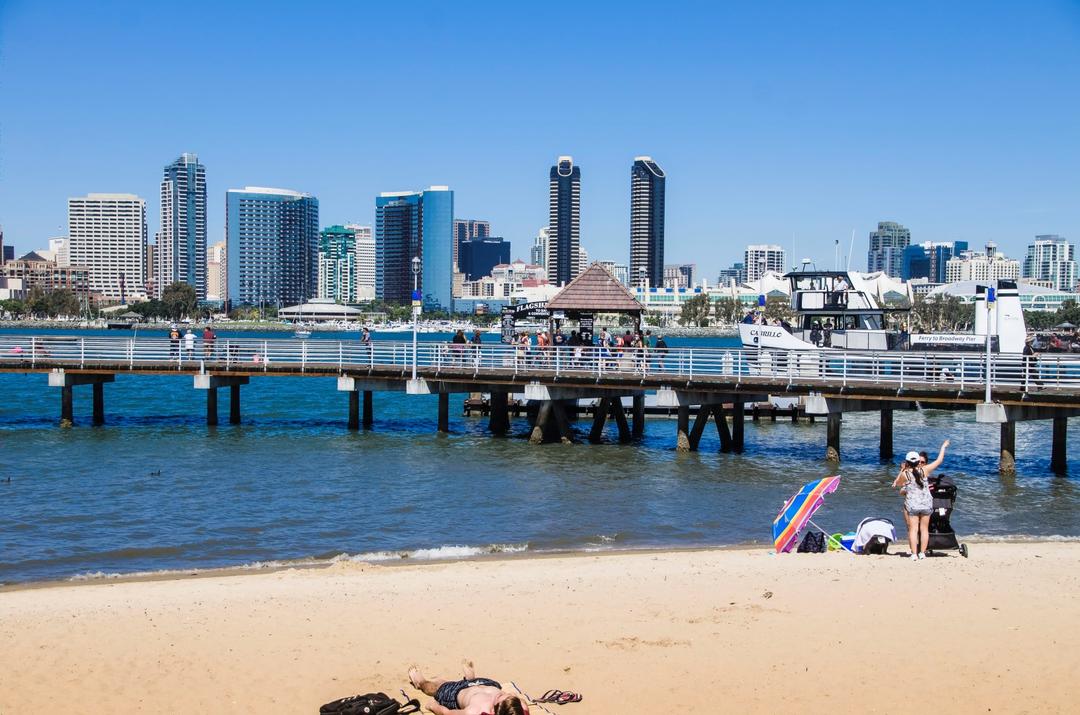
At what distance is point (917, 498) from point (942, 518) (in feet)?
3.51

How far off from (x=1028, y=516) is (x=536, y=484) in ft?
33.5

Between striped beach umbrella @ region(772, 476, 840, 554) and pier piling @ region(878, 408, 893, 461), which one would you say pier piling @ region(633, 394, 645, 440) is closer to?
pier piling @ region(878, 408, 893, 461)

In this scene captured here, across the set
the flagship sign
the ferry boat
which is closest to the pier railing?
the flagship sign

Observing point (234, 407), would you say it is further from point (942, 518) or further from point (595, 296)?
point (942, 518)

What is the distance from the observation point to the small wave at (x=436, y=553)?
1719 centimetres

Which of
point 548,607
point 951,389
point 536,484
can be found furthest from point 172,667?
point 951,389

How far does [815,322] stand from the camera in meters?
41.0

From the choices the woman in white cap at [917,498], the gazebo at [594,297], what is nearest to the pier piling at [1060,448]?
the gazebo at [594,297]

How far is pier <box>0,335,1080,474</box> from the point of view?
2680 cm

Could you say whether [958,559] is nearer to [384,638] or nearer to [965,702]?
[965,702]

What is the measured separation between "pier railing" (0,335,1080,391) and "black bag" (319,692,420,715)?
19.8 m

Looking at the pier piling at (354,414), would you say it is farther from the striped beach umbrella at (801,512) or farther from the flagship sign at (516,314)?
the striped beach umbrella at (801,512)

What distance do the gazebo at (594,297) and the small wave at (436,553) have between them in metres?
16.3

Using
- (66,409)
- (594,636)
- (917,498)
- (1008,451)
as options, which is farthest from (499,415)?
(594,636)
